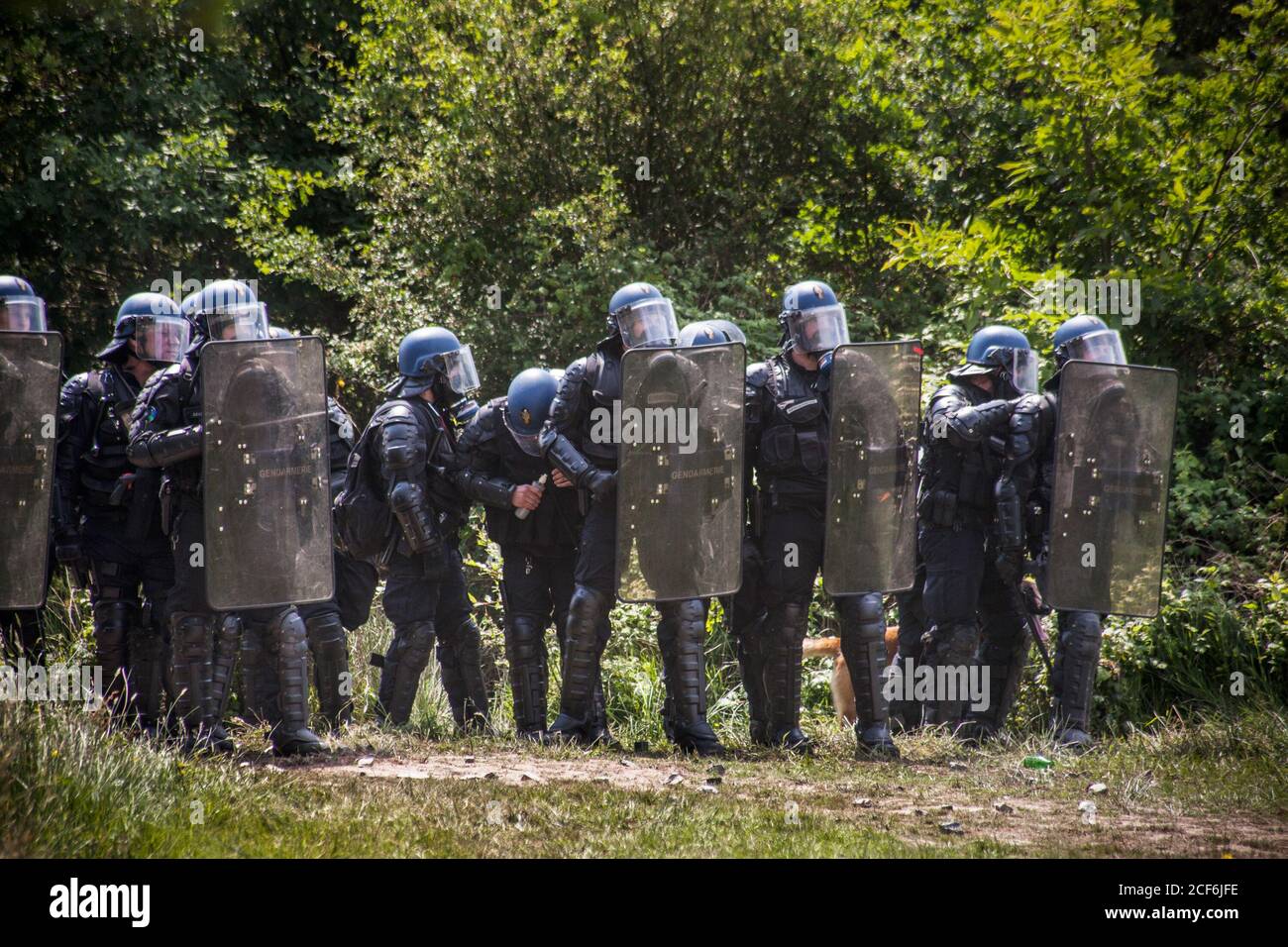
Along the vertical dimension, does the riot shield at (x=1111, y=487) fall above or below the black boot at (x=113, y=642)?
above

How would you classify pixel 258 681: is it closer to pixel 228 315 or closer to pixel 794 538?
pixel 228 315

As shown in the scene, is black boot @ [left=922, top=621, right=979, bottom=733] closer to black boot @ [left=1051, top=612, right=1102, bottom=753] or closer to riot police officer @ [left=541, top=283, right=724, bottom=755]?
black boot @ [left=1051, top=612, right=1102, bottom=753]

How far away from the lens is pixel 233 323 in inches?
244

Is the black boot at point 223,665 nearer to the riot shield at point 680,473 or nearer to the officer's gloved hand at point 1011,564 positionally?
the riot shield at point 680,473

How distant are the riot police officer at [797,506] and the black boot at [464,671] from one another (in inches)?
63.6

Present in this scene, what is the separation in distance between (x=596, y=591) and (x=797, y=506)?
A: 103cm

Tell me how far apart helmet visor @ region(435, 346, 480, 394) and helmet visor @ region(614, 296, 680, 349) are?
107 centimetres

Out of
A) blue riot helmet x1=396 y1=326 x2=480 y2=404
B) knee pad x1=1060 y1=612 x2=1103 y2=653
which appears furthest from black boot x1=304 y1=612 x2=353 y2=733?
knee pad x1=1060 y1=612 x2=1103 y2=653

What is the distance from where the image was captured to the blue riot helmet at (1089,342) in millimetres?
7367

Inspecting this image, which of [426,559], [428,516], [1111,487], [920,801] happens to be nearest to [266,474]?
[428,516]
